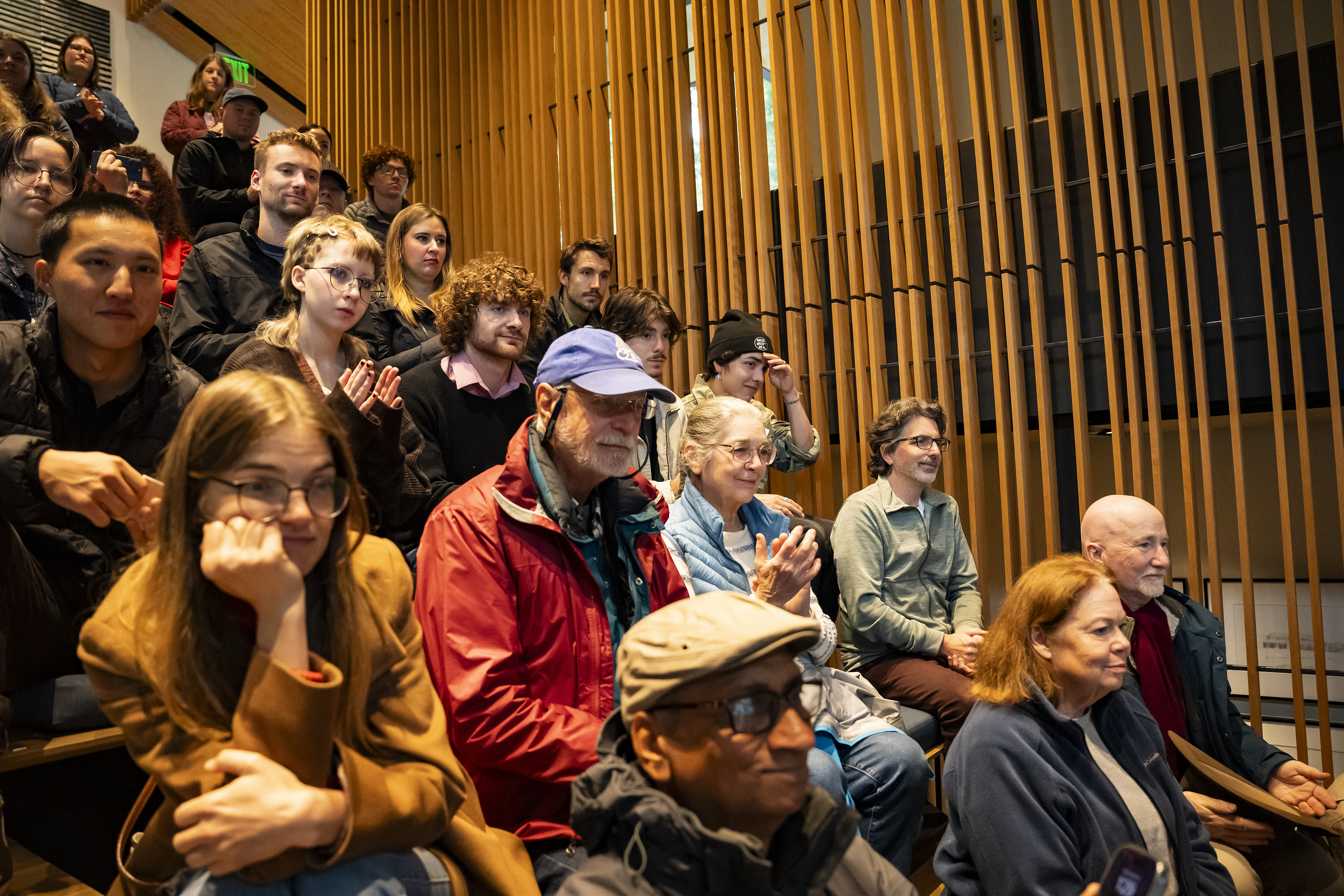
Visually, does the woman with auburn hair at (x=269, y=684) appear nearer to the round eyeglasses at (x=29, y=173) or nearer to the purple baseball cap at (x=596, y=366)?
the purple baseball cap at (x=596, y=366)

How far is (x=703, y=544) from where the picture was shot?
103 inches

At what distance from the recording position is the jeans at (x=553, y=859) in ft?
5.09

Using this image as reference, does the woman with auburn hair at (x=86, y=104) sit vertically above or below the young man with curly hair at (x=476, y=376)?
above

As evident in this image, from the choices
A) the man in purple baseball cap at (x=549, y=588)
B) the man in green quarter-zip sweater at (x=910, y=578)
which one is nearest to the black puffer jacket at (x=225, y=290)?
the man in purple baseball cap at (x=549, y=588)

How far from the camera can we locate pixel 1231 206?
3.65 metres

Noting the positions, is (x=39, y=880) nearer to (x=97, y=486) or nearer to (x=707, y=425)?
(x=97, y=486)

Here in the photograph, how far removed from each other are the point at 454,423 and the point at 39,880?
4.84ft

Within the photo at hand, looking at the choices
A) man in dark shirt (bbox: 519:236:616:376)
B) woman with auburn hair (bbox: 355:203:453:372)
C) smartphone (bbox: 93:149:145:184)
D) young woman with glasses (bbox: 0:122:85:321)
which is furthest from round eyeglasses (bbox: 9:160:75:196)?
man in dark shirt (bbox: 519:236:616:376)

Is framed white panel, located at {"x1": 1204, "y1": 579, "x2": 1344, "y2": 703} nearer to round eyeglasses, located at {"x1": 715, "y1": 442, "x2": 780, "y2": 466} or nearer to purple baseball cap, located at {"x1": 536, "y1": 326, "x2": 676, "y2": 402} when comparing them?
round eyeglasses, located at {"x1": 715, "y1": 442, "x2": 780, "y2": 466}

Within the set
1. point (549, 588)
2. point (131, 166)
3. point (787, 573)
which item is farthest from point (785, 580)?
point (131, 166)

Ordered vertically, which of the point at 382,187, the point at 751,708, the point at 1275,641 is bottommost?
the point at 1275,641

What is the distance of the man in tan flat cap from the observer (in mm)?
1075

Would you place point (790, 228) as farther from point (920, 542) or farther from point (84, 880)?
point (84, 880)

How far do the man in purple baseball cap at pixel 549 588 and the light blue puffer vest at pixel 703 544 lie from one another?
53 cm
